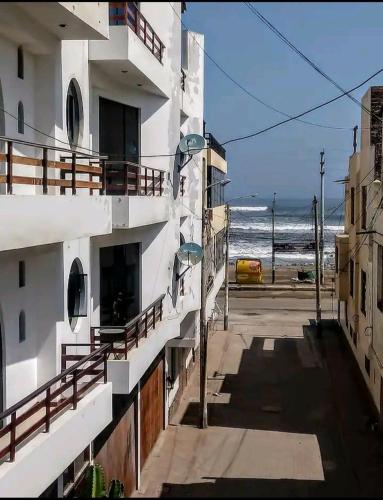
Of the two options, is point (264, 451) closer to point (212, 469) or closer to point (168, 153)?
point (212, 469)

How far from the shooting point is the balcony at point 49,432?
A: 6.36 metres

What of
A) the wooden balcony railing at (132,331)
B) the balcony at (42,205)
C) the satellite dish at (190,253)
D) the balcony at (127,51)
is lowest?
the wooden balcony railing at (132,331)

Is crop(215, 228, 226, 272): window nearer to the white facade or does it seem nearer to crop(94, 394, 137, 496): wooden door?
the white facade

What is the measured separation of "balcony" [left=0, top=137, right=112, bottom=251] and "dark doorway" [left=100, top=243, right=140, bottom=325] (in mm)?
3229

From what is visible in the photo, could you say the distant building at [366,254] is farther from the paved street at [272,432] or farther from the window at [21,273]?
the window at [21,273]

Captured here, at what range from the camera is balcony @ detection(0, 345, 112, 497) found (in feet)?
20.9

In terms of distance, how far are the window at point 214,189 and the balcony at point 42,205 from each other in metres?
12.7

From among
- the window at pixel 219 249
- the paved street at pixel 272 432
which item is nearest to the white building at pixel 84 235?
the paved street at pixel 272 432

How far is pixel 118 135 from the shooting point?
13648mm

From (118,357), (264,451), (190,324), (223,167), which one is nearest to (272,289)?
(223,167)

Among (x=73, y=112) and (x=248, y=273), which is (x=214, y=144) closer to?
(x=73, y=112)

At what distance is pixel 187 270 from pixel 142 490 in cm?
630

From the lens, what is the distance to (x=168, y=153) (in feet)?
49.5

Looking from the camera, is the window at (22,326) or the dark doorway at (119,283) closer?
the window at (22,326)
